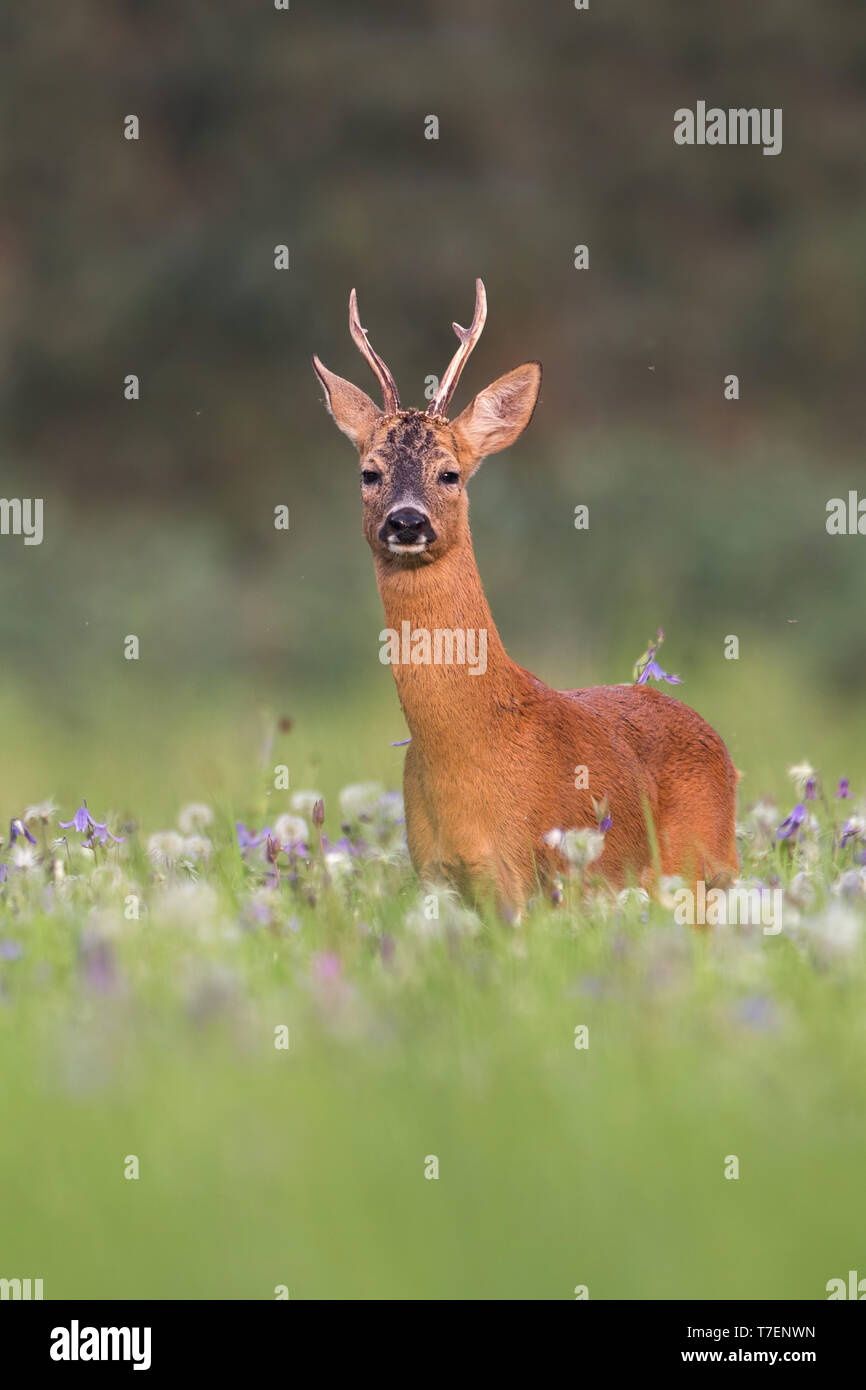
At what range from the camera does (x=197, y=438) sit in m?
16.1

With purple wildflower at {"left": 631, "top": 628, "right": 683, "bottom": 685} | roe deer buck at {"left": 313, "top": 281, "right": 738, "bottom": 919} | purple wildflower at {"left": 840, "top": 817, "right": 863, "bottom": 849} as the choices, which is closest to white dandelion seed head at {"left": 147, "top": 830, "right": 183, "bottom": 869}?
roe deer buck at {"left": 313, "top": 281, "right": 738, "bottom": 919}

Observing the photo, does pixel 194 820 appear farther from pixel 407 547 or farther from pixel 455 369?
pixel 455 369

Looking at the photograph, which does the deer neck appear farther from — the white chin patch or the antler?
the antler

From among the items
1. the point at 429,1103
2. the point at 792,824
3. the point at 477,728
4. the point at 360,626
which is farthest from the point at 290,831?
the point at 360,626

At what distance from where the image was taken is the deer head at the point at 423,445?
15.8 ft

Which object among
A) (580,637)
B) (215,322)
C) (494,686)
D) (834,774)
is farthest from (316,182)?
(494,686)

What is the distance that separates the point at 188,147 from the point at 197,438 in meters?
2.39

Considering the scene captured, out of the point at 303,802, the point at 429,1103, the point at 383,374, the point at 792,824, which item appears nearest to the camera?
the point at 429,1103

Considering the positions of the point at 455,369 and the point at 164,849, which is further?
the point at 164,849

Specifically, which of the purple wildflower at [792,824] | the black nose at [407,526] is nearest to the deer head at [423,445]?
the black nose at [407,526]

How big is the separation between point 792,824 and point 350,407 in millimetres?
1623

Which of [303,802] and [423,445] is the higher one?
[423,445]

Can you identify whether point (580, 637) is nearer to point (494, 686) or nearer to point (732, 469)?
point (732, 469)

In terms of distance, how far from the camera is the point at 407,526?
474 centimetres
